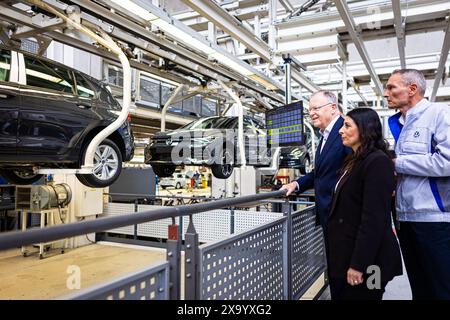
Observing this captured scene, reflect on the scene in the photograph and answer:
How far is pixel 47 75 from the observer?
3.56 m

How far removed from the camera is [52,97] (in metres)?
3.54

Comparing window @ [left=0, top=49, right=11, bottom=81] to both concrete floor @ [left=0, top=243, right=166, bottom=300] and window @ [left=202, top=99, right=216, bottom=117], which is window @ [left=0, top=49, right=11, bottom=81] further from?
window @ [left=202, top=99, right=216, bottom=117]

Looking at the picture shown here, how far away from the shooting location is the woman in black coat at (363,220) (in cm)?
160

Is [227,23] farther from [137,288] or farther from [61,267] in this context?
[61,267]

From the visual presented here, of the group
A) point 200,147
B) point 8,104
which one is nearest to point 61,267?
point 200,147

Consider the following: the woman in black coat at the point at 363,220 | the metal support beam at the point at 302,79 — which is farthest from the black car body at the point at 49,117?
the woman in black coat at the point at 363,220

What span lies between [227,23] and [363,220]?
2.78m

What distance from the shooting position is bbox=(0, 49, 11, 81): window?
3.15 metres

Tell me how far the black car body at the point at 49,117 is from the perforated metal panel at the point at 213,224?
2042 millimetres

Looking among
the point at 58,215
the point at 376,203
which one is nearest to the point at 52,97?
the point at 376,203

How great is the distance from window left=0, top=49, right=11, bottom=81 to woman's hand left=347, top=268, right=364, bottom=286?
3.28m

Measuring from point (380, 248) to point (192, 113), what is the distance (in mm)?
8392

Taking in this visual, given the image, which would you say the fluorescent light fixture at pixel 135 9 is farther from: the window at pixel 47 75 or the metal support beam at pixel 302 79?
the metal support beam at pixel 302 79
